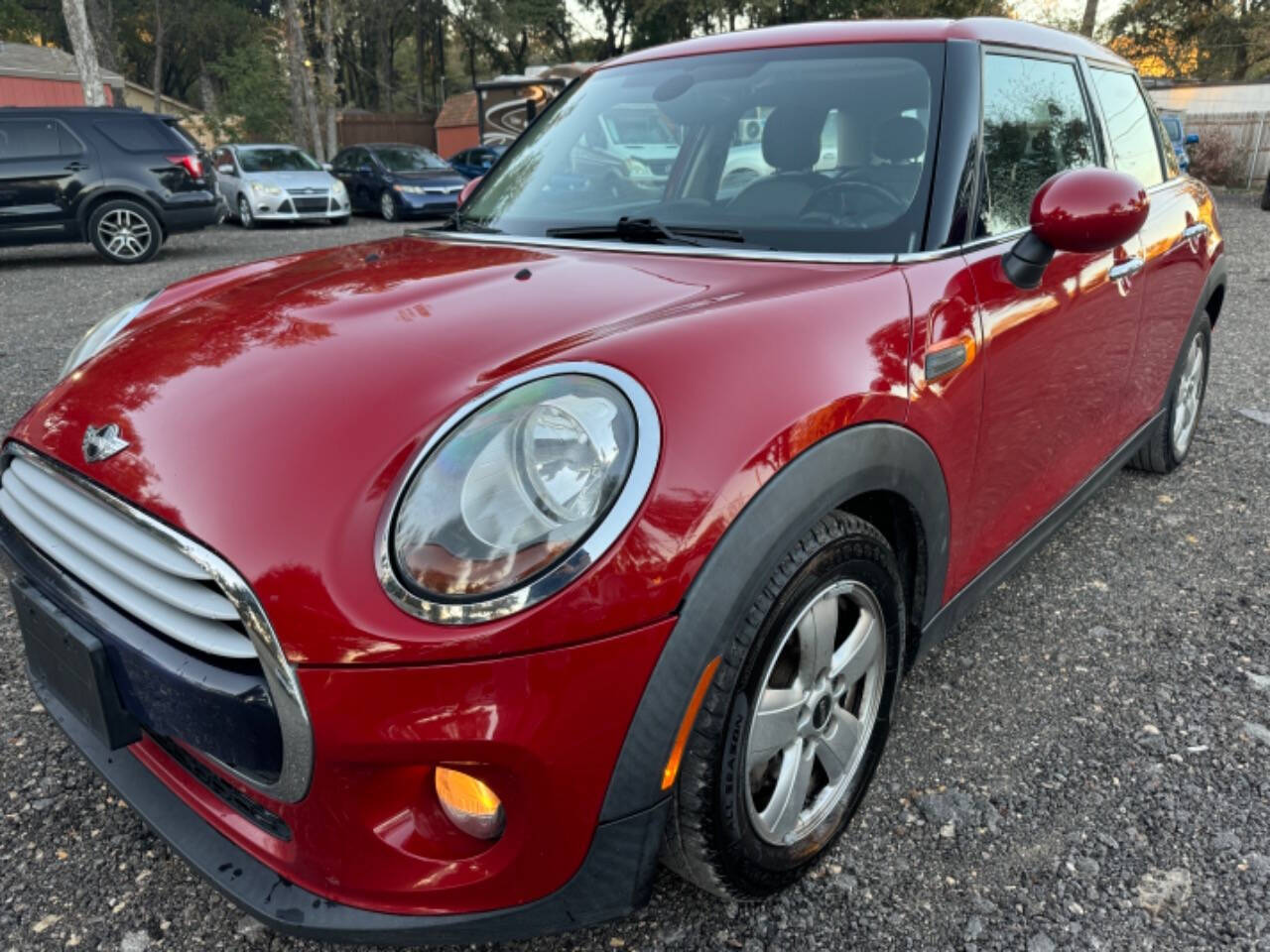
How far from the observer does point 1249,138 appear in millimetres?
18125

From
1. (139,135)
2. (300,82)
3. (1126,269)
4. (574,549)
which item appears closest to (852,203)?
(1126,269)

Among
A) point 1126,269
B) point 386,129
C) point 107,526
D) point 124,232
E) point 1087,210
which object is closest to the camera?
point 107,526

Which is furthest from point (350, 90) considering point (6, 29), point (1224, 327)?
point (1224, 327)

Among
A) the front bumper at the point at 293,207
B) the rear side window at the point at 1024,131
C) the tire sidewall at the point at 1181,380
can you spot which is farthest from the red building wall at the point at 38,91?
the rear side window at the point at 1024,131

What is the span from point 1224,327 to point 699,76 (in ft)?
19.3

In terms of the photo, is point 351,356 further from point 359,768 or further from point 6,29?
point 6,29

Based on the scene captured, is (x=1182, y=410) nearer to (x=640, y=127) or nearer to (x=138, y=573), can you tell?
(x=640, y=127)

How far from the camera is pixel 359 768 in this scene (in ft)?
4.09

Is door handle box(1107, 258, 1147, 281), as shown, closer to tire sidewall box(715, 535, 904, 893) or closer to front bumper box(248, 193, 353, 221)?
tire sidewall box(715, 535, 904, 893)

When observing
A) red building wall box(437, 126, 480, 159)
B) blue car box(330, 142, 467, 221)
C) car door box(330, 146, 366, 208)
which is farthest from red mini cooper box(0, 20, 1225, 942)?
red building wall box(437, 126, 480, 159)

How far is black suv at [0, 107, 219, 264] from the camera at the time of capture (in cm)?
948

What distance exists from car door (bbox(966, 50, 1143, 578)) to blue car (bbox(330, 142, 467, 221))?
13244 mm

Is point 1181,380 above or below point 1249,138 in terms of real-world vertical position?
below

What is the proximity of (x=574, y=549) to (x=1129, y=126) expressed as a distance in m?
2.85
